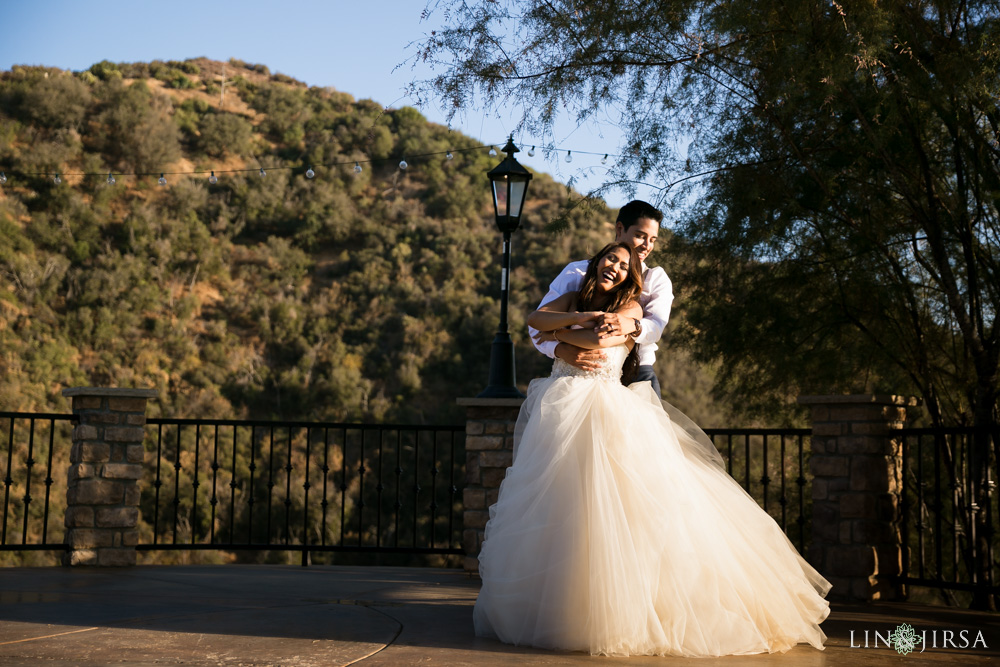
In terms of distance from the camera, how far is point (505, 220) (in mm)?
6430

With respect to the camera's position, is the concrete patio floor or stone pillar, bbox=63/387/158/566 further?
stone pillar, bbox=63/387/158/566

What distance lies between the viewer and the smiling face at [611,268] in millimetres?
3725

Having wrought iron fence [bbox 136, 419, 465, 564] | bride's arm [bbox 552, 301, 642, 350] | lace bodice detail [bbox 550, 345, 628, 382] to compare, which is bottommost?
wrought iron fence [bbox 136, 419, 465, 564]

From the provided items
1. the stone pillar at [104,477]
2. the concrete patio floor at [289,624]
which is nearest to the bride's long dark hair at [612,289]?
the concrete patio floor at [289,624]

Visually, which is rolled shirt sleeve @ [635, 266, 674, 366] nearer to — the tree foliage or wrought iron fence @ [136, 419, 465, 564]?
the tree foliage

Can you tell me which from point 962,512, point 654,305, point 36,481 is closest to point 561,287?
point 654,305

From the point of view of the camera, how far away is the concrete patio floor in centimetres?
313

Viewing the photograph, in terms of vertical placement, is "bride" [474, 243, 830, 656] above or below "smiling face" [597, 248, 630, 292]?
below

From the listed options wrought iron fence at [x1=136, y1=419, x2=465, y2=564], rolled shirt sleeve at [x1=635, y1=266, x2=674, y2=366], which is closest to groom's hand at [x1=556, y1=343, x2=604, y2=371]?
rolled shirt sleeve at [x1=635, y1=266, x2=674, y2=366]

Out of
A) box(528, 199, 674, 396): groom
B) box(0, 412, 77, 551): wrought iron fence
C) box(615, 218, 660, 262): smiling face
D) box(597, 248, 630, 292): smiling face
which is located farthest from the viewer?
box(0, 412, 77, 551): wrought iron fence

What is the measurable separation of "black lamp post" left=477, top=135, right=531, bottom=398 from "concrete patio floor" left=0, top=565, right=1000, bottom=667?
4.80ft

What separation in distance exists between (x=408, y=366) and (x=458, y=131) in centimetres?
1268

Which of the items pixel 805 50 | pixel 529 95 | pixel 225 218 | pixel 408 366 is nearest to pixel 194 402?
pixel 408 366

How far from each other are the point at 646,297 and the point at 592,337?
0.47 m
